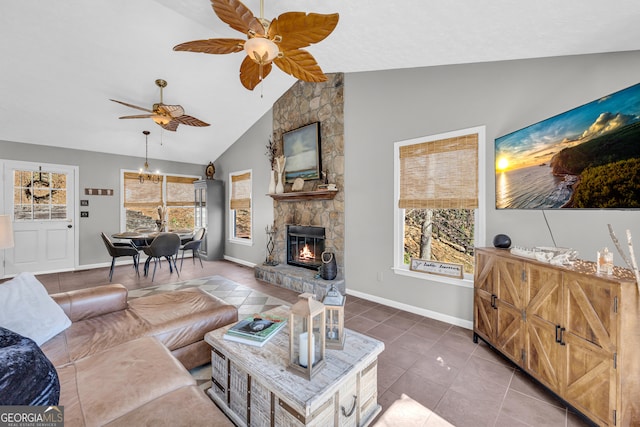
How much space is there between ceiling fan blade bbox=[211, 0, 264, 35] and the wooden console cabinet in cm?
261

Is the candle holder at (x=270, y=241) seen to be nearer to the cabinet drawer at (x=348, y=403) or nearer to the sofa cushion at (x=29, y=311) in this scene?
the sofa cushion at (x=29, y=311)

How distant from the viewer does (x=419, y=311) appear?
3.06 m

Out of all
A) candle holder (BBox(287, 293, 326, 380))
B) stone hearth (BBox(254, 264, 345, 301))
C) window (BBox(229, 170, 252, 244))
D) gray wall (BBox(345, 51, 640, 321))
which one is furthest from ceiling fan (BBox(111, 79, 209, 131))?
candle holder (BBox(287, 293, 326, 380))

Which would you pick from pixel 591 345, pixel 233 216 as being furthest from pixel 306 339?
pixel 233 216

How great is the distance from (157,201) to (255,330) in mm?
5997

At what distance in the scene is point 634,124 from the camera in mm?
1518

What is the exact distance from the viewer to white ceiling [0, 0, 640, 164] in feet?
5.84

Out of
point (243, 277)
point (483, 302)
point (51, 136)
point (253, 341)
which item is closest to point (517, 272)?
point (483, 302)

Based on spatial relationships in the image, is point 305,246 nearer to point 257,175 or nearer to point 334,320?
point 257,175

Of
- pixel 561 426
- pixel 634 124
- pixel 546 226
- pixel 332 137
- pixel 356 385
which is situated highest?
pixel 332 137

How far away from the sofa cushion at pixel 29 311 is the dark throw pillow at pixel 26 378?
0.91m

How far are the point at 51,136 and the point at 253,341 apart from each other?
6085 millimetres

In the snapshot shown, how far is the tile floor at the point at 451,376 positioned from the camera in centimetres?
159

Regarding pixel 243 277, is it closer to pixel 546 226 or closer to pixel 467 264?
pixel 467 264
